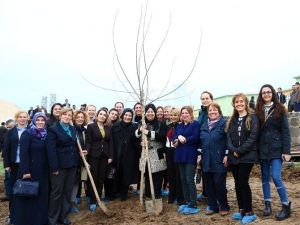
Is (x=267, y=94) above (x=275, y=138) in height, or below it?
above

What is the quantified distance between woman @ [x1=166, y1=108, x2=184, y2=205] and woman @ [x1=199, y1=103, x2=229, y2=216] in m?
0.72

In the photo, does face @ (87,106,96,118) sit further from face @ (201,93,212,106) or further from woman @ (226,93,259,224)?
woman @ (226,93,259,224)

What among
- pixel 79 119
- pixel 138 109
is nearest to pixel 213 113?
pixel 138 109

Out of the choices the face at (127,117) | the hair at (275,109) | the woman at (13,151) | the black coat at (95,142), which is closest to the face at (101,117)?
the black coat at (95,142)

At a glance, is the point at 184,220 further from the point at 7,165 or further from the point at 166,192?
the point at 7,165

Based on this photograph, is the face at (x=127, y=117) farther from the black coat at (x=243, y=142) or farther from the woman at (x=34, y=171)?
the black coat at (x=243, y=142)

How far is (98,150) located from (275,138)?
2.99m

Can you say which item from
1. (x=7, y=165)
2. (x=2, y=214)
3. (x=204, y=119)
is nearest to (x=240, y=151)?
(x=204, y=119)

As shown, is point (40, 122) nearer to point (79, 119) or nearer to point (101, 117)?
point (79, 119)

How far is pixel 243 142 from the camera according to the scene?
16.6 feet

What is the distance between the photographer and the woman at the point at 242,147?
16.4ft

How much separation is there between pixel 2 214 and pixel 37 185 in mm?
2011

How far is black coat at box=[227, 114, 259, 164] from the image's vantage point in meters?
5.00

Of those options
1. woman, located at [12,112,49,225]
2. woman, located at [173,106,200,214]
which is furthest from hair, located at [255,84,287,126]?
woman, located at [12,112,49,225]
